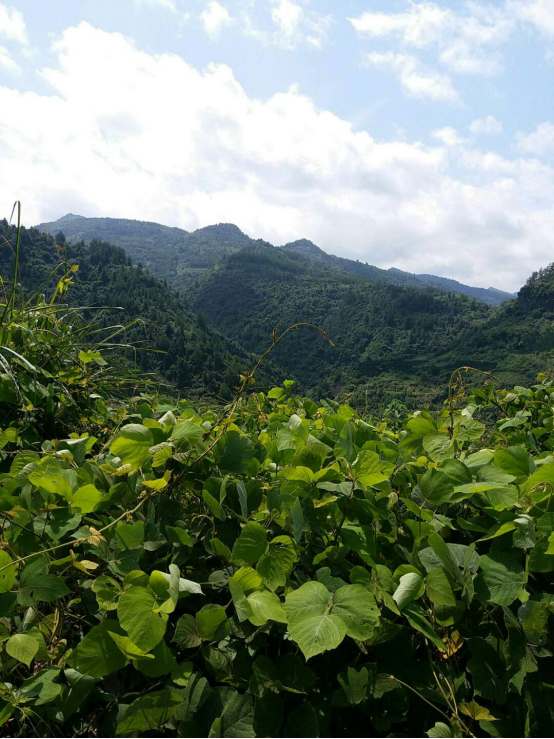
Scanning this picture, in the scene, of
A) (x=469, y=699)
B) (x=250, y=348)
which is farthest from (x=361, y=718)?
(x=250, y=348)

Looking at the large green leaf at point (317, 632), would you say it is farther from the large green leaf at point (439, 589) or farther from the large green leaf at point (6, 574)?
the large green leaf at point (6, 574)

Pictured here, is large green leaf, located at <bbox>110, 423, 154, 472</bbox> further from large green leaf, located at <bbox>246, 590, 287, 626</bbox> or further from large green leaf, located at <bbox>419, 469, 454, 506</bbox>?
large green leaf, located at <bbox>419, 469, 454, 506</bbox>

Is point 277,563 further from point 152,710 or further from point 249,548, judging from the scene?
point 152,710

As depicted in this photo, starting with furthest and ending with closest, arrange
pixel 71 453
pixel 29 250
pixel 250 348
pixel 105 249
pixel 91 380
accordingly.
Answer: pixel 250 348
pixel 105 249
pixel 29 250
pixel 91 380
pixel 71 453

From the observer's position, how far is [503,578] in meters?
0.77

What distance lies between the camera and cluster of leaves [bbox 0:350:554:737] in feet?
2.21

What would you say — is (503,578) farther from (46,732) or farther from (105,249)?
(105,249)

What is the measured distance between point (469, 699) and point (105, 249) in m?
89.7

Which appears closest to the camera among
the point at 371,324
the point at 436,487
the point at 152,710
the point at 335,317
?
the point at 152,710

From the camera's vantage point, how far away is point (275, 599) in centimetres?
71

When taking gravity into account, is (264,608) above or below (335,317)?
below

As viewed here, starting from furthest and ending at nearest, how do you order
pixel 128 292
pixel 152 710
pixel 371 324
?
1. pixel 371 324
2. pixel 128 292
3. pixel 152 710

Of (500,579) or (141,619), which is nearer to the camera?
(141,619)

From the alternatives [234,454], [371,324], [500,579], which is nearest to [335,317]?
[371,324]
